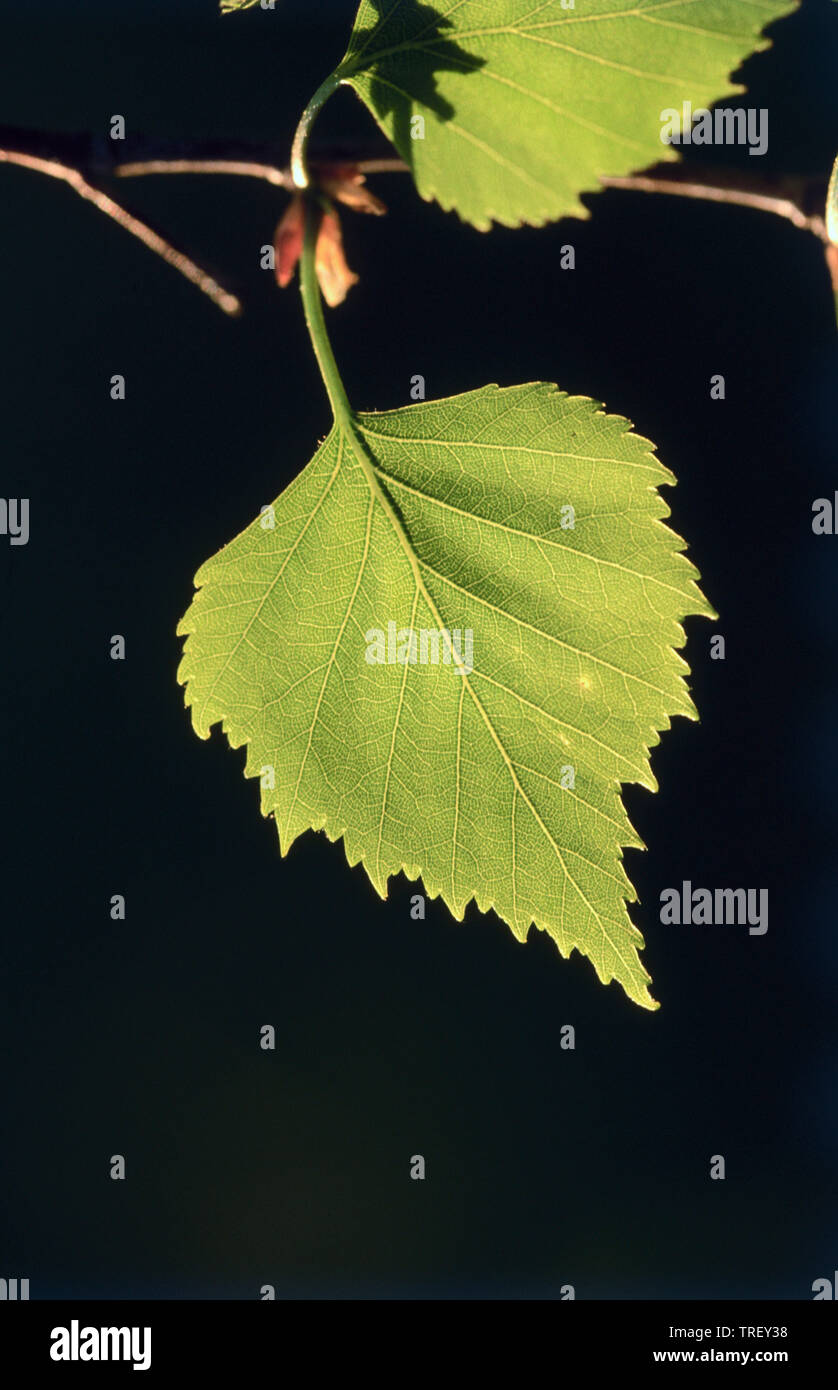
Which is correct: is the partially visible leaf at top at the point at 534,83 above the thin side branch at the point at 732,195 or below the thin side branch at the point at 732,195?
above

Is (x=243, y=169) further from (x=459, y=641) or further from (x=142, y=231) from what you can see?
(x=459, y=641)

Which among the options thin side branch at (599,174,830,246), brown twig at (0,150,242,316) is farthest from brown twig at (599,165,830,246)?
brown twig at (0,150,242,316)

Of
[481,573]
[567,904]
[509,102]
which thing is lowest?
[567,904]

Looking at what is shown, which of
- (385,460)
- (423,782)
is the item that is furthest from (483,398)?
(423,782)

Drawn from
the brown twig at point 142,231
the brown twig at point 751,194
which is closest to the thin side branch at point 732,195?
the brown twig at point 751,194

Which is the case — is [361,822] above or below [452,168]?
below

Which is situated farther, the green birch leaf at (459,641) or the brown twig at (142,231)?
the green birch leaf at (459,641)

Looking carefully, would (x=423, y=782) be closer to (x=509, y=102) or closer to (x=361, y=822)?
(x=361, y=822)

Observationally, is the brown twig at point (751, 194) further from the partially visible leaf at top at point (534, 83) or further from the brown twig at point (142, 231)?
the brown twig at point (142, 231)
